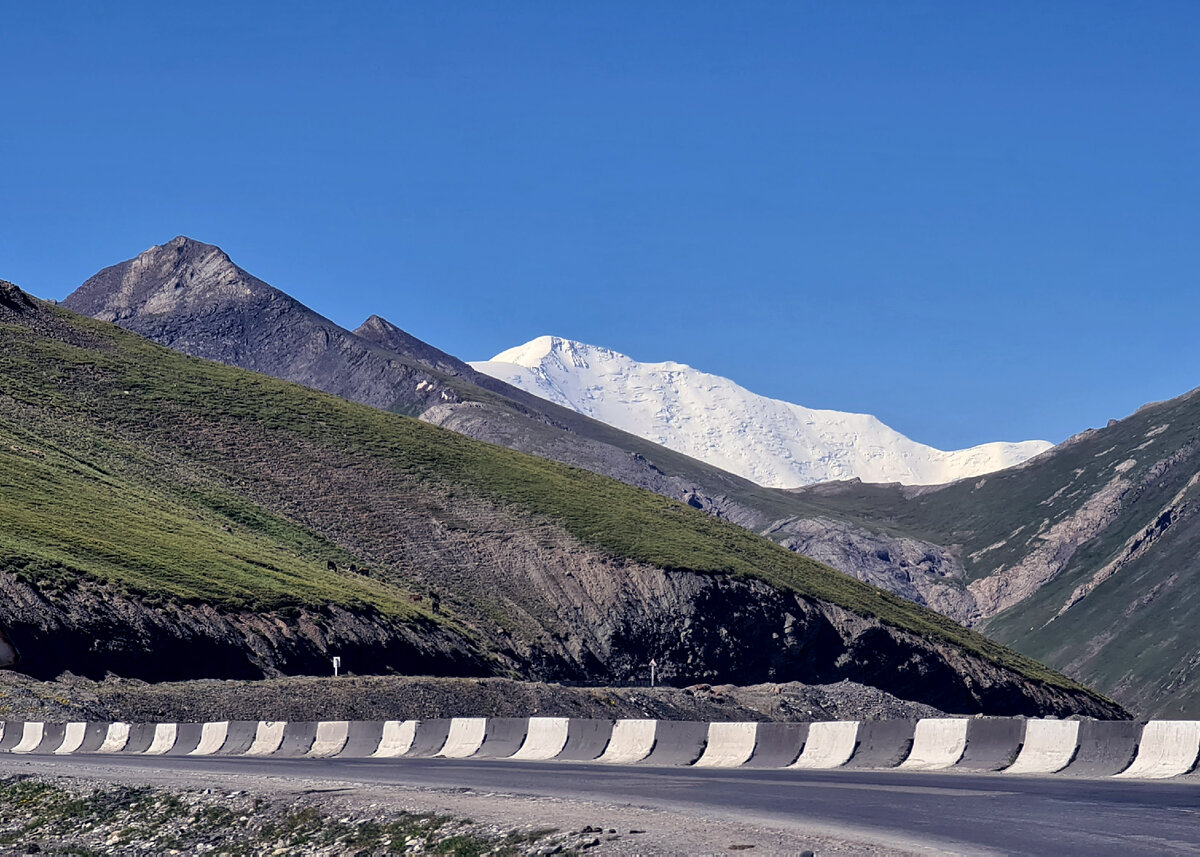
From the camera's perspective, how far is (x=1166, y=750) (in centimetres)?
1828

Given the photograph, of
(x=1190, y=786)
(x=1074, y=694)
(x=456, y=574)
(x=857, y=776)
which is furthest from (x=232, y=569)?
(x=1074, y=694)

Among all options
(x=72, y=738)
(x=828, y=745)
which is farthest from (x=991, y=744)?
(x=72, y=738)

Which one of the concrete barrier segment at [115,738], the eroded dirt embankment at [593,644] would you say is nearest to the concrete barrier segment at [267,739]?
the concrete barrier segment at [115,738]

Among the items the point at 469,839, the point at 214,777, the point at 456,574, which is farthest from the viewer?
the point at 456,574

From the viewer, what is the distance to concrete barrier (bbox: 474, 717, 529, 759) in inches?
1115

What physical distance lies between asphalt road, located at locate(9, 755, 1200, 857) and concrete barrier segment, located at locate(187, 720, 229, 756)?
7.64 m

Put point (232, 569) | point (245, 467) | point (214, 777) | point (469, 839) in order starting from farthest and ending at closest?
point (245, 467)
point (232, 569)
point (214, 777)
point (469, 839)

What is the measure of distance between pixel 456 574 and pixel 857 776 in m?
70.7

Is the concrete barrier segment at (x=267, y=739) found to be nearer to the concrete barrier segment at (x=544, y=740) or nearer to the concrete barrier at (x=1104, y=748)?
the concrete barrier segment at (x=544, y=740)

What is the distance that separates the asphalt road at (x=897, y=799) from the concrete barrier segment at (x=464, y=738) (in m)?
3.62

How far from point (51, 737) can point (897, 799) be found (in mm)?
24139

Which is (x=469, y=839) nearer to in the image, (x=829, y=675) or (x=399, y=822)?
(x=399, y=822)

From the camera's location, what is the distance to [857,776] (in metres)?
20.3

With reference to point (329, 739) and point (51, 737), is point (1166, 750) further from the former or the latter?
point (51, 737)
